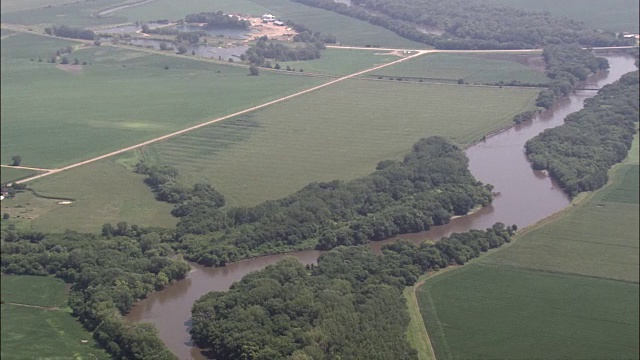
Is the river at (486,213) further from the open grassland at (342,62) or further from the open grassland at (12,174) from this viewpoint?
the open grassland at (342,62)

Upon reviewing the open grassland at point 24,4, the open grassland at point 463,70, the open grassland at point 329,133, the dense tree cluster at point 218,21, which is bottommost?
the open grassland at point 329,133

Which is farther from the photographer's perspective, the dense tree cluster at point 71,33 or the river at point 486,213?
the dense tree cluster at point 71,33

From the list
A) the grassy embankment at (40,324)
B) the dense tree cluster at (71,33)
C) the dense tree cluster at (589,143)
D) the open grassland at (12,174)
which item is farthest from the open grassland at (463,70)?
the grassy embankment at (40,324)

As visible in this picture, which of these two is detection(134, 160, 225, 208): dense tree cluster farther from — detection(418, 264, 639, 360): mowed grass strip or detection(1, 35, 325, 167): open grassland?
detection(418, 264, 639, 360): mowed grass strip

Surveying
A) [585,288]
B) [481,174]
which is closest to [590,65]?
[481,174]

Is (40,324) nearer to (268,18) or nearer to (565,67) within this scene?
(565,67)

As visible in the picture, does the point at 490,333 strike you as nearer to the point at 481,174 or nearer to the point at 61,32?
the point at 481,174
